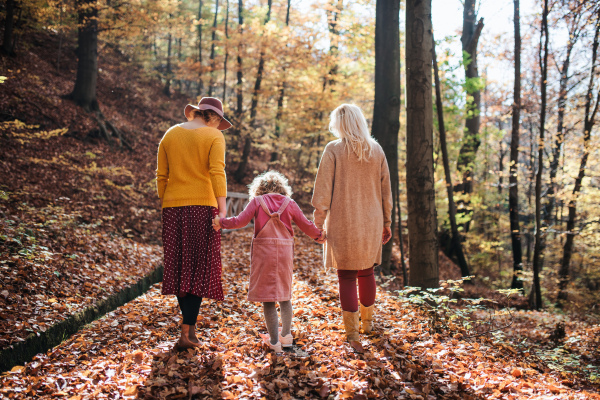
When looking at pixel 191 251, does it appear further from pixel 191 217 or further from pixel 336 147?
pixel 336 147

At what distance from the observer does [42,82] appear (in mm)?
12836

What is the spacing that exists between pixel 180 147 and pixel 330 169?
1352 mm

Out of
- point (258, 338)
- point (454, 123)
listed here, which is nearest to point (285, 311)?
point (258, 338)

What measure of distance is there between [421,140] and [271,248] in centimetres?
268

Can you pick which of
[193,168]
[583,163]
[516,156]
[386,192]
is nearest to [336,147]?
[386,192]

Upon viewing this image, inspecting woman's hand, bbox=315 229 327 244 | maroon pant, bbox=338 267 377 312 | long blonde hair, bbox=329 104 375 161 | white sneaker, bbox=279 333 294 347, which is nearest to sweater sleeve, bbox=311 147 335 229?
woman's hand, bbox=315 229 327 244

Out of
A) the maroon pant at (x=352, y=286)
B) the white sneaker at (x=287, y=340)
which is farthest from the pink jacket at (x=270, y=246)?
the maroon pant at (x=352, y=286)

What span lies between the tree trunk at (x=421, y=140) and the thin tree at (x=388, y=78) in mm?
2009

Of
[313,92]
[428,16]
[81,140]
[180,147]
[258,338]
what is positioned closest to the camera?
[180,147]

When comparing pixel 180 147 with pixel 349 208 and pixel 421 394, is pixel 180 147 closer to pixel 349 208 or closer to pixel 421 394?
pixel 349 208

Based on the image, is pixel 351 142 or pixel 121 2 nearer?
pixel 351 142

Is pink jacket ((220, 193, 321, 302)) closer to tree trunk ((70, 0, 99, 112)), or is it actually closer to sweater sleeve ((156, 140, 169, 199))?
sweater sleeve ((156, 140, 169, 199))

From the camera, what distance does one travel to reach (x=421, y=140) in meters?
5.08

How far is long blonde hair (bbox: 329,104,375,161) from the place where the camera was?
3.63 meters
